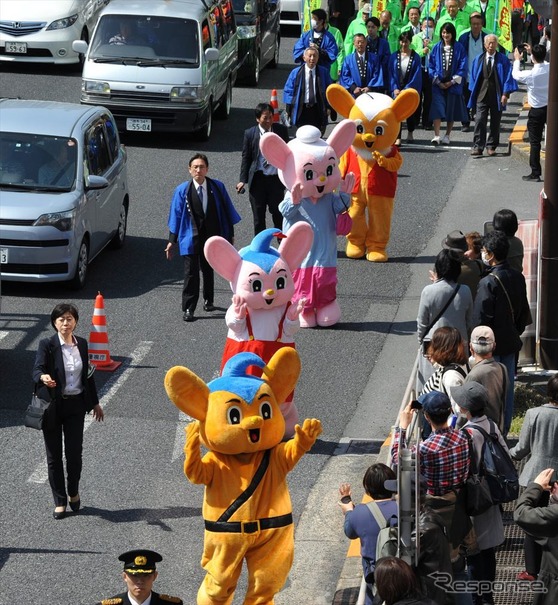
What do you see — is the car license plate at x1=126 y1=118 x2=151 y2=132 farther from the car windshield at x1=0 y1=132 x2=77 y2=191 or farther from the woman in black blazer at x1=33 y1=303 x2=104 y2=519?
the woman in black blazer at x1=33 y1=303 x2=104 y2=519

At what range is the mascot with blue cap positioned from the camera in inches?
332

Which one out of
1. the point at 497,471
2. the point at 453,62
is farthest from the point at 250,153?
the point at 497,471

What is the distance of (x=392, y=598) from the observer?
6.79 m

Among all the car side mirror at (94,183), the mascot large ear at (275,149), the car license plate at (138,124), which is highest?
the mascot large ear at (275,149)

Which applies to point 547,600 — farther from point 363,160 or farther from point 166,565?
point 363,160

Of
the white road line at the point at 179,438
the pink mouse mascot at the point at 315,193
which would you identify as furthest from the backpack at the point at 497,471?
the pink mouse mascot at the point at 315,193

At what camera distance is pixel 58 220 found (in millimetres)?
14852

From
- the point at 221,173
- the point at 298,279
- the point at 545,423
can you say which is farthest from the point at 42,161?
the point at 545,423

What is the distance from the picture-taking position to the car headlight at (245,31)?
993 inches

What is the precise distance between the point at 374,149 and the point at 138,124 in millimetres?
6100

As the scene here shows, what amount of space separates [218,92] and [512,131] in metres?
4.91

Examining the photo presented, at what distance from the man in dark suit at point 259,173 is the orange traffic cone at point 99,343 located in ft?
10.5

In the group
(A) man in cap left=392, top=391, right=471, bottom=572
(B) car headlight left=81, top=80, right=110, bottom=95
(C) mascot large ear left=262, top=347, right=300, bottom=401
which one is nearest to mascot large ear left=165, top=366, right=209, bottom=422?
(C) mascot large ear left=262, top=347, right=300, bottom=401

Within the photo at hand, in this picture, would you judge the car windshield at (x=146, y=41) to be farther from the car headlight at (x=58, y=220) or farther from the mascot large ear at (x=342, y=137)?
the mascot large ear at (x=342, y=137)
